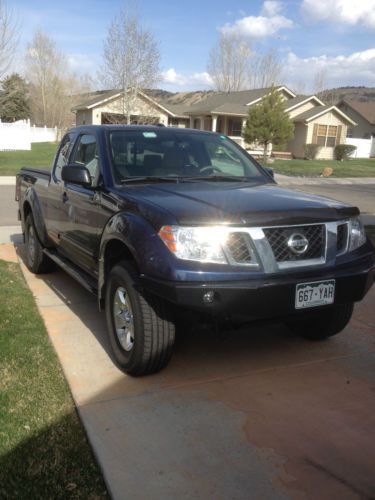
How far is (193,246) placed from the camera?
322 centimetres

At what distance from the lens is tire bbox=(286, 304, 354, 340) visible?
4246mm

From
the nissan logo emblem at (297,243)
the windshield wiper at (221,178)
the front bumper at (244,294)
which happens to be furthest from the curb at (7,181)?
the nissan logo emblem at (297,243)

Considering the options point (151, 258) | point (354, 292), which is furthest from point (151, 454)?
point (354, 292)

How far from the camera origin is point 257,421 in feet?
10.6

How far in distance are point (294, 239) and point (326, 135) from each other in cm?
3790

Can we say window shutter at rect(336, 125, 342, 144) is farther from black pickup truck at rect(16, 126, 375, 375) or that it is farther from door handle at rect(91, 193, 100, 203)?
door handle at rect(91, 193, 100, 203)

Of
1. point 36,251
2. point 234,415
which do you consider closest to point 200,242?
point 234,415

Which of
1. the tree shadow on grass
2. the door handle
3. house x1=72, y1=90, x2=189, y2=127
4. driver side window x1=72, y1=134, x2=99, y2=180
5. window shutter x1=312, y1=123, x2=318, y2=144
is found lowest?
the tree shadow on grass

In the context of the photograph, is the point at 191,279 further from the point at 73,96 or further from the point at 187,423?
the point at 73,96

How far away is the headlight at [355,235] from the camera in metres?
3.74

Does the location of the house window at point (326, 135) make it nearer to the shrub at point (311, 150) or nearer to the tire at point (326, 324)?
the shrub at point (311, 150)

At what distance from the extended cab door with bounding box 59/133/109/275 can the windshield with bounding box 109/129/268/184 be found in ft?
0.78

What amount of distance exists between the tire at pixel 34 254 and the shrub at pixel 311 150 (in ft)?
110

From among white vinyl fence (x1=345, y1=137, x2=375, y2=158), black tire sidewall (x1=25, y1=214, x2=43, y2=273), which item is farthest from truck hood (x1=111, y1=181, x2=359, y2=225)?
white vinyl fence (x1=345, y1=137, x2=375, y2=158)
